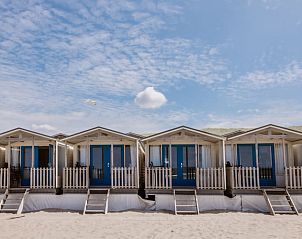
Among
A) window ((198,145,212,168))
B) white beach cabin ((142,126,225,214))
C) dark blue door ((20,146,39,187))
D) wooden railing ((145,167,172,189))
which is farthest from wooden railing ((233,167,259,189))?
dark blue door ((20,146,39,187))

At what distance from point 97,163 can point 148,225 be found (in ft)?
21.9

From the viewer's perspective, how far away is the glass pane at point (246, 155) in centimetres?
1812

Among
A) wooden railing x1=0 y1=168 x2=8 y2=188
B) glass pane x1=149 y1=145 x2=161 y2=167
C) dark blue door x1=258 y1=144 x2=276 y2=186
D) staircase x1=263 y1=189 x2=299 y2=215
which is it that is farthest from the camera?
glass pane x1=149 y1=145 x2=161 y2=167

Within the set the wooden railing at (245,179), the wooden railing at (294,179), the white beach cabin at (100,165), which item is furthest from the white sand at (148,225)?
the wooden railing at (294,179)

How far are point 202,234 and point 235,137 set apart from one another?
6176 millimetres

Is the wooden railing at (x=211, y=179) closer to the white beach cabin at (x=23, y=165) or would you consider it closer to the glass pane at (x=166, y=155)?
the glass pane at (x=166, y=155)

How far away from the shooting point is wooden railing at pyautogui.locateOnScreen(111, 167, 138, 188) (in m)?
16.2

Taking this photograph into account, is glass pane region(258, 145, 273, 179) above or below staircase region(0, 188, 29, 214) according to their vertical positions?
above

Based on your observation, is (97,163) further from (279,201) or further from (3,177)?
(279,201)

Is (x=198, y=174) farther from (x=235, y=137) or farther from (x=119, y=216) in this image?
(x=119, y=216)

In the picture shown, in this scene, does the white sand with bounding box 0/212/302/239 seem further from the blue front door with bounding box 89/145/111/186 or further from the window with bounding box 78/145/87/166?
the window with bounding box 78/145/87/166

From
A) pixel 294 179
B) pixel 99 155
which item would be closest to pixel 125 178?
pixel 99 155

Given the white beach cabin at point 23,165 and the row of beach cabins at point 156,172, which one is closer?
→ the row of beach cabins at point 156,172

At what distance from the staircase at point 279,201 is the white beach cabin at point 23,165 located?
31.0ft
